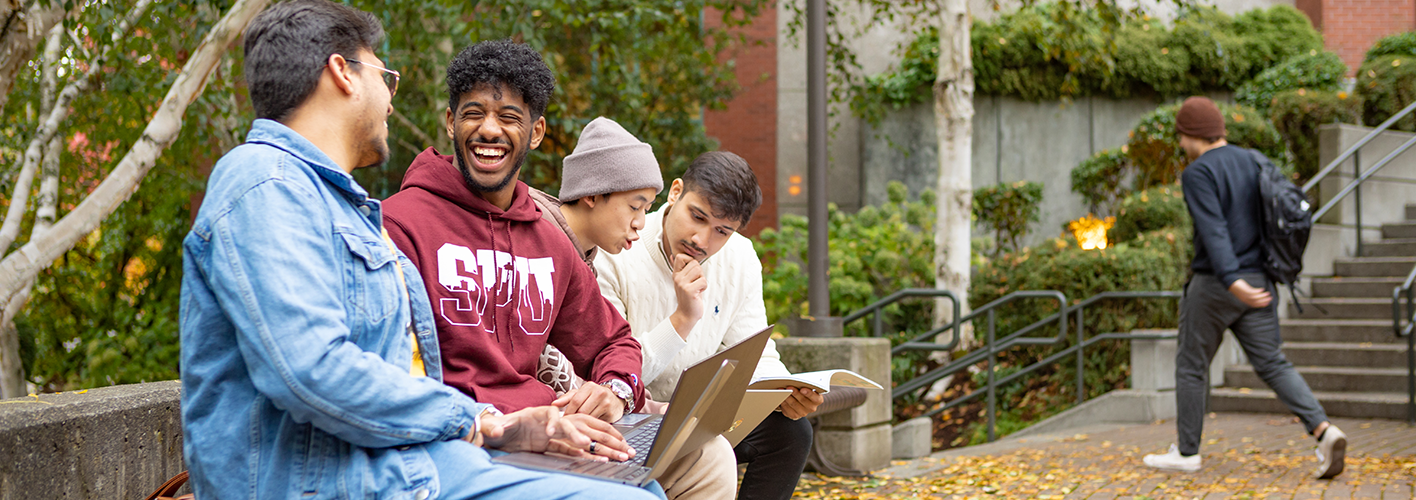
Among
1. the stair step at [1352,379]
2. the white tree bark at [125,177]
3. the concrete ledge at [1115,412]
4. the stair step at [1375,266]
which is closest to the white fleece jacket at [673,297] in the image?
the white tree bark at [125,177]

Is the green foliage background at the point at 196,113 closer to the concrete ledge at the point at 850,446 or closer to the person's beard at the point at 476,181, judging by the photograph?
the concrete ledge at the point at 850,446

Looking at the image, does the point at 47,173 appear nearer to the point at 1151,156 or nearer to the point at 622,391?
the point at 622,391

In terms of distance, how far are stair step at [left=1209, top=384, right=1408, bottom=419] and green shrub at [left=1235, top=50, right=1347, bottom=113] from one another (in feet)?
19.9

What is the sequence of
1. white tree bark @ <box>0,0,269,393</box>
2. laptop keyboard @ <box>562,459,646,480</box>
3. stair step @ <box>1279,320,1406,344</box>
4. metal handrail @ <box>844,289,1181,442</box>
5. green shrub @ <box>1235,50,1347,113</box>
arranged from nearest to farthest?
laptop keyboard @ <box>562,459,646,480</box> → white tree bark @ <box>0,0,269,393</box> → metal handrail @ <box>844,289,1181,442</box> → stair step @ <box>1279,320,1406,344</box> → green shrub @ <box>1235,50,1347,113</box>

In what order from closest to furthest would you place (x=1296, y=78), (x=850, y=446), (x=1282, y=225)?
(x=1282, y=225), (x=850, y=446), (x=1296, y=78)

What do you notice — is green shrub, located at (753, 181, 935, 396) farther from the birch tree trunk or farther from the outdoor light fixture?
the outdoor light fixture

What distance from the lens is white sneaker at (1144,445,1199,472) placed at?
5.65 m

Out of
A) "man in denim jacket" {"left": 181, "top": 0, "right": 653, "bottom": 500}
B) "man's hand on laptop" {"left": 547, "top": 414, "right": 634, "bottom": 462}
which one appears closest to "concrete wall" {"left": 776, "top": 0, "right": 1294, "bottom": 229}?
"man's hand on laptop" {"left": 547, "top": 414, "right": 634, "bottom": 462}

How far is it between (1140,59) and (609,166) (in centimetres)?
1310

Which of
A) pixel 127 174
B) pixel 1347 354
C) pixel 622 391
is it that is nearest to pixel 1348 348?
pixel 1347 354

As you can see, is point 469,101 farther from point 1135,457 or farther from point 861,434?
point 1135,457

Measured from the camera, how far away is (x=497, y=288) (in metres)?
2.23

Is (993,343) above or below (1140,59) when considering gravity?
below

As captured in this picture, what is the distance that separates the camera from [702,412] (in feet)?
6.78
